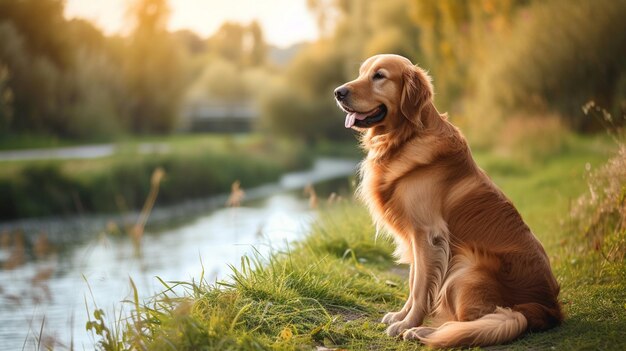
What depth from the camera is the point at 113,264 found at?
1245 centimetres

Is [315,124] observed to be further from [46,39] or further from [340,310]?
[340,310]

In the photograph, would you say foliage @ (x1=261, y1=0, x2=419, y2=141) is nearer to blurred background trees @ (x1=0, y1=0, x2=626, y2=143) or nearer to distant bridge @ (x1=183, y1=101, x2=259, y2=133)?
blurred background trees @ (x1=0, y1=0, x2=626, y2=143)

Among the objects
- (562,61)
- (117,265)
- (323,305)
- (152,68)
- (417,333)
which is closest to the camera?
(417,333)

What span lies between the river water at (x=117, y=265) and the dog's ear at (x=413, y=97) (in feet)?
5.18

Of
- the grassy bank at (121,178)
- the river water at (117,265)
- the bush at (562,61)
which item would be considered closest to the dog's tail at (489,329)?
the river water at (117,265)

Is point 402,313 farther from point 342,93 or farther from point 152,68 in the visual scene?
point 152,68

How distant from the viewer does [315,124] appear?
3609 cm

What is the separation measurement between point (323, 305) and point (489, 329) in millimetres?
1441

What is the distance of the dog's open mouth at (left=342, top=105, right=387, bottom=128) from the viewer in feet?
14.8

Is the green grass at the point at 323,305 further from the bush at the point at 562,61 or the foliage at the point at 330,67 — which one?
the foliage at the point at 330,67

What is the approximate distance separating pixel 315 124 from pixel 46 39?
45.4ft

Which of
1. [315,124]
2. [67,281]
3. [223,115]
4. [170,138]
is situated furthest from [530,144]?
[223,115]

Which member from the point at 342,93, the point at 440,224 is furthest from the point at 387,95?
the point at 440,224

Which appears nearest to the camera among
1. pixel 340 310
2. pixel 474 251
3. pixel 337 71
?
pixel 474 251
